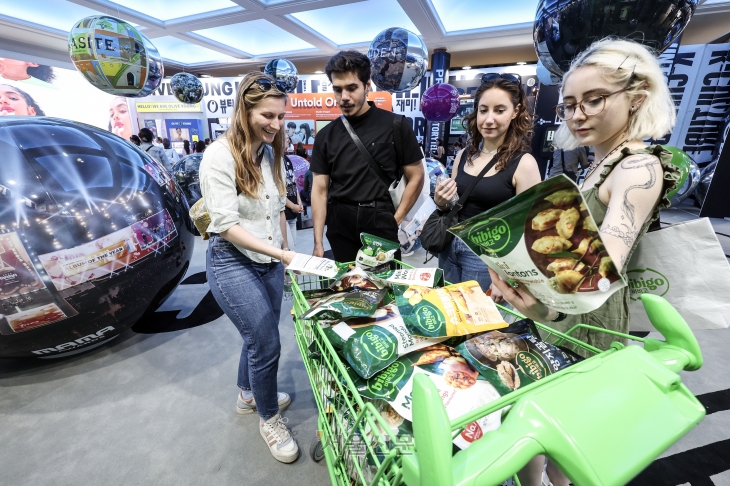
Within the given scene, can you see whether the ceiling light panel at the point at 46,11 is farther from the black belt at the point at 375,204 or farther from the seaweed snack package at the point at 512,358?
the seaweed snack package at the point at 512,358

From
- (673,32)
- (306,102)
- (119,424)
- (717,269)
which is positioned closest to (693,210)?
(673,32)

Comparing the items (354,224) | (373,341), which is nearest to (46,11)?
(354,224)

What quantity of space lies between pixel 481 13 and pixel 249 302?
26.8ft

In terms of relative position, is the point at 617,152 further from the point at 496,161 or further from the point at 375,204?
the point at 375,204

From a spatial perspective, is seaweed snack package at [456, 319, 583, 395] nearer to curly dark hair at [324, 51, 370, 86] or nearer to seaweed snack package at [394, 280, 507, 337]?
seaweed snack package at [394, 280, 507, 337]

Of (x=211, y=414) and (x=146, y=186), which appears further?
(x=146, y=186)

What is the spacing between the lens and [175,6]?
705 centimetres

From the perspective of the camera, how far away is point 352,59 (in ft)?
5.22

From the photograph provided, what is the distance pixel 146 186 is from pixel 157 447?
1.45m

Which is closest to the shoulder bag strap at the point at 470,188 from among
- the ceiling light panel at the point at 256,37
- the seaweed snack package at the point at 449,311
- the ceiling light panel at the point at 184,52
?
the seaweed snack package at the point at 449,311

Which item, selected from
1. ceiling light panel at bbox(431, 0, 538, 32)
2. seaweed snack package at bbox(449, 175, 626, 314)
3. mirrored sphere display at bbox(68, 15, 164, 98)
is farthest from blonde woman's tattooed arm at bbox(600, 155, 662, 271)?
ceiling light panel at bbox(431, 0, 538, 32)

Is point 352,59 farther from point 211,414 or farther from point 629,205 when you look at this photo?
point 211,414

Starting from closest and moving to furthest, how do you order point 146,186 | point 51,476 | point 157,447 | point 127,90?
1. point 51,476
2. point 157,447
3. point 146,186
4. point 127,90

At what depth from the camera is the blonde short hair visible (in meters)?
0.81
